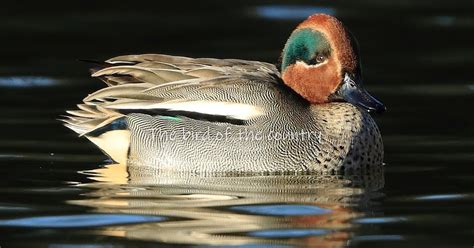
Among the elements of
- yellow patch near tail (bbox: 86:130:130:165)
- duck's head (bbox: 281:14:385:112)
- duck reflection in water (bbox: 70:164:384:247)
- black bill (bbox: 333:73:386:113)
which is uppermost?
duck's head (bbox: 281:14:385:112)

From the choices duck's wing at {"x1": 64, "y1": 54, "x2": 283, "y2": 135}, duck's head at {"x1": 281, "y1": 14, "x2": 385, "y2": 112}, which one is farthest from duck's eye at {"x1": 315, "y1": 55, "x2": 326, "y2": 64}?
duck's wing at {"x1": 64, "y1": 54, "x2": 283, "y2": 135}

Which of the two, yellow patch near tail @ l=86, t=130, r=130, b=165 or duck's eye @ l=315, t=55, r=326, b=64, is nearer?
duck's eye @ l=315, t=55, r=326, b=64

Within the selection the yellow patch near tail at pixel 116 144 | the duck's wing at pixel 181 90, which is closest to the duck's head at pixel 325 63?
the duck's wing at pixel 181 90

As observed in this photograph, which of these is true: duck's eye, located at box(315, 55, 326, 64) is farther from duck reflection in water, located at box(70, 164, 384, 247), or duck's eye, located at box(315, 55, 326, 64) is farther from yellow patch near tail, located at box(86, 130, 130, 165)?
yellow patch near tail, located at box(86, 130, 130, 165)

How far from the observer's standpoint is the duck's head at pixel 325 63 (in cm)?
930

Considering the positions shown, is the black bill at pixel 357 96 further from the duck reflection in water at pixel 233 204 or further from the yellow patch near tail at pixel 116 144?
the yellow patch near tail at pixel 116 144

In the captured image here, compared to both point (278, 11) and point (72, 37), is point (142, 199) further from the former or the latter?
point (278, 11)

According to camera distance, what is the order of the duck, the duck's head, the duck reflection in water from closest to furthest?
1. the duck reflection in water
2. the duck
3. the duck's head

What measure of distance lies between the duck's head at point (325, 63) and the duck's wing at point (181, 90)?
0.65 feet

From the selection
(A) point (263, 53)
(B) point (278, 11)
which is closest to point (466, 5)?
(B) point (278, 11)

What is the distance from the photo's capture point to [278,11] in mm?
15125

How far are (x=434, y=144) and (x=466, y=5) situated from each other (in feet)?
17.9

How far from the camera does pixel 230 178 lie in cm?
912

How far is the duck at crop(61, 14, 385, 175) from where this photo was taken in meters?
9.19
